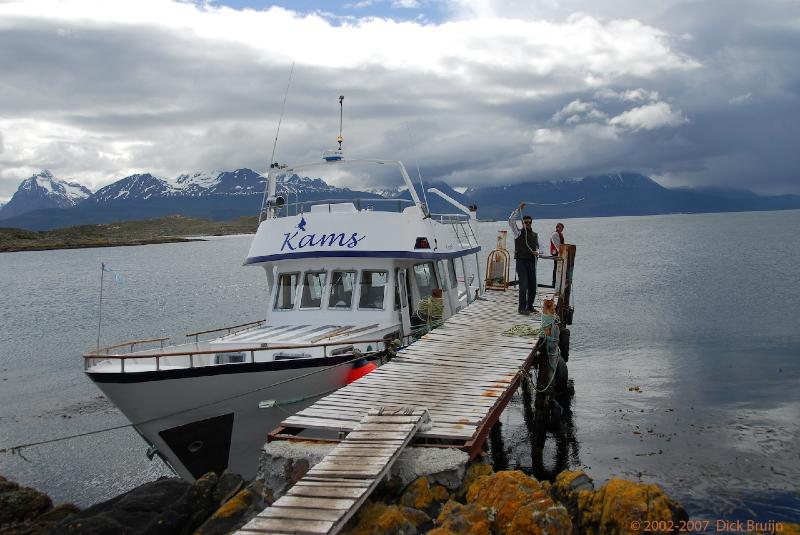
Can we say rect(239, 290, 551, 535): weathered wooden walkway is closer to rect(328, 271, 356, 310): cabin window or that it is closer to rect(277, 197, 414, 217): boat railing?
rect(328, 271, 356, 310): cabin window

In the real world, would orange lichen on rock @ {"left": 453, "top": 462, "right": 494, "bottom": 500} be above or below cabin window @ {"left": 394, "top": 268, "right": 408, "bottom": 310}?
below

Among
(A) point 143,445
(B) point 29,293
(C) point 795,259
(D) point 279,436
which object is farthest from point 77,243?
(D) point 279,436

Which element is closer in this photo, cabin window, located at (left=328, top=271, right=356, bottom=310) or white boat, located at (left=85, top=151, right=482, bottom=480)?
white boat, located at (left=85, top=151, right=482, bottom=480)

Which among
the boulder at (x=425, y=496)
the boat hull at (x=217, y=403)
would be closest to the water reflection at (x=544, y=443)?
the boat hull at (x=217, y=403)

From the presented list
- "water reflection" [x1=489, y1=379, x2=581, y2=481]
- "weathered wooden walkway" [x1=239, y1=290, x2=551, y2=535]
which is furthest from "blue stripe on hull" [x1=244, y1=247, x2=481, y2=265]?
"water reflection" [x1=489, y1=379, x2=581, y2=481]

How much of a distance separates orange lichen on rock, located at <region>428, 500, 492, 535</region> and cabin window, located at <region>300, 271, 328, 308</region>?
908 cm

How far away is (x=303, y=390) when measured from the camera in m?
12.9

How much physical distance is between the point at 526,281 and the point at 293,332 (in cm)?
726

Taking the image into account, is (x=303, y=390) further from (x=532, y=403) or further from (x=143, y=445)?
(x=532, y=403)

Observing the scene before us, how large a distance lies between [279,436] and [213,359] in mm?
4683

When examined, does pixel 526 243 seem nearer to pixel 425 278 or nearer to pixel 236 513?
pixel 425 278

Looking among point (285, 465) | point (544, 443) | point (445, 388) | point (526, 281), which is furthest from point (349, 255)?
point (285, 465)

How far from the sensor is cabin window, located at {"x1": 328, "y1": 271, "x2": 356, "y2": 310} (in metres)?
→ 16.5

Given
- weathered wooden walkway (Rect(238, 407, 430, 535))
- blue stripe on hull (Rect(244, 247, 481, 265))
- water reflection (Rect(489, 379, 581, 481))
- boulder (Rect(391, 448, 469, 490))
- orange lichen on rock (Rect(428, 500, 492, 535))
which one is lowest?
water reflection (Rect(489, 379, 581, 481))
